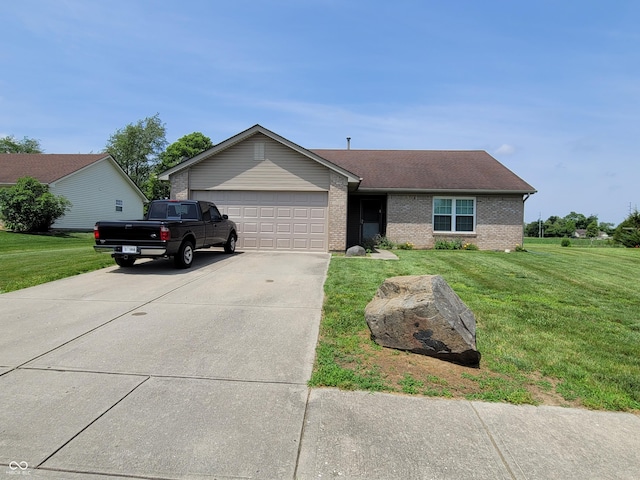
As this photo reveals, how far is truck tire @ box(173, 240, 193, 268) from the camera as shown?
10096 millimetres

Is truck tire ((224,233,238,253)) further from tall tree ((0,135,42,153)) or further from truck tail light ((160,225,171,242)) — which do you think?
tall tree ((0,135,42,153))

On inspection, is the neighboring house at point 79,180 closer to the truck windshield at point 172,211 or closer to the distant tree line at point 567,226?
the truck windshield at point 172,211

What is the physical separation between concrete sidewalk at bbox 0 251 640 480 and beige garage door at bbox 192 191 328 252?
9.65m

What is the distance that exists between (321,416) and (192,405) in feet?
3.72

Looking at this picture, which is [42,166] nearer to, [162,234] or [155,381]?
[162,234]

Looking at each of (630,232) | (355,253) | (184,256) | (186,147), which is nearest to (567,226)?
(630,232)

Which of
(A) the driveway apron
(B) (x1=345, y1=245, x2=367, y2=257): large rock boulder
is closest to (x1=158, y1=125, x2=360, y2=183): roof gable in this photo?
(B) (x1=345, y1=245, x2=367, y2=257): large rock boulder

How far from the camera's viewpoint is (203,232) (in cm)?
1132

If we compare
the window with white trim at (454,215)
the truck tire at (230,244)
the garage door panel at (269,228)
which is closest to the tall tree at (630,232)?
the window with white trim at (454,215)

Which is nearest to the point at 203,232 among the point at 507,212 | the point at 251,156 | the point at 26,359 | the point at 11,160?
the point at 251,156

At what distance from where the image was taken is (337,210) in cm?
1473

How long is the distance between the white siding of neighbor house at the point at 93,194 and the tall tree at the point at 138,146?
21.6m

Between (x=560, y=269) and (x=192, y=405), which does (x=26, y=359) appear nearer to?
(x=192, y=405)

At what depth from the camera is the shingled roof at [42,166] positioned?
25656 mm
